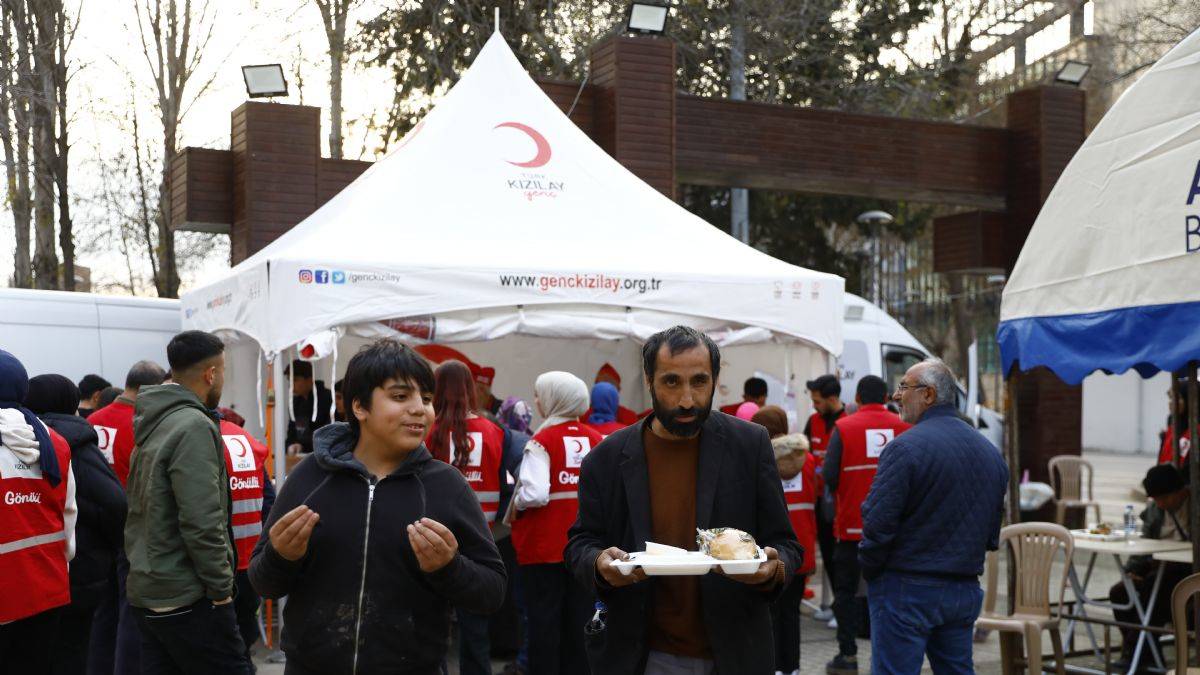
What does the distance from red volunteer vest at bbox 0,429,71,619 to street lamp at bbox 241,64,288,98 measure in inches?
338

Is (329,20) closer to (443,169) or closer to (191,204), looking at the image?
(191,204)

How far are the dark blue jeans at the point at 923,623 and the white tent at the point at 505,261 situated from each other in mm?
3984

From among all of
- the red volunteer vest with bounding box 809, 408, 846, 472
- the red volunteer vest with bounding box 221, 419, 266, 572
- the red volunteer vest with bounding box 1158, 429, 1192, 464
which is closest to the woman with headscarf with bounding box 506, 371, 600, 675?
the red volunteer vest with bounding box 221, 419, 266, 572

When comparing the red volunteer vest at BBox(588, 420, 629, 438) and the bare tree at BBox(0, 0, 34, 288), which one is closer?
the red volunteer vest at BBox(588, 420, 629, 438)

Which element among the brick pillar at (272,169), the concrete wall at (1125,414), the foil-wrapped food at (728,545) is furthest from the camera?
the concrete wall at (1125,414)

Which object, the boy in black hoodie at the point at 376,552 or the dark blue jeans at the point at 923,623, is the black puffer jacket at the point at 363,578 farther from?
the dark blue jeans at the point at 923,623

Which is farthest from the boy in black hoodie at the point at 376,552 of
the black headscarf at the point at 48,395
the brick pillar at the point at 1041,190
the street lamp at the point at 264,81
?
the brick pillar at the point at 1041,190

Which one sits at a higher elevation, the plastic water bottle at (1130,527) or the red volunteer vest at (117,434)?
the red volunteer vest at (117,434)

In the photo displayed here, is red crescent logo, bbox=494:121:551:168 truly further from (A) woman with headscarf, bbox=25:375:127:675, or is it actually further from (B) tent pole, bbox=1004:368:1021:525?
(A) woman with headscarf, bbox=25:375:127:675

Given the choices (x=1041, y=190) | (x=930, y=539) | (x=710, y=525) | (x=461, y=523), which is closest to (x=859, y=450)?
(x=930, y=539)

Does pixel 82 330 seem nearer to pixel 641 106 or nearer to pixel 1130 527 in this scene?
pixel 641 106

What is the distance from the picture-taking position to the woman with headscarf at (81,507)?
5.51 m

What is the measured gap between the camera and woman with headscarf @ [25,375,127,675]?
5512 millimetres

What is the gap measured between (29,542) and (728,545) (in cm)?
312
